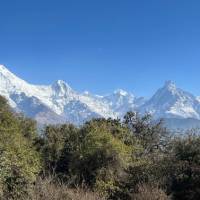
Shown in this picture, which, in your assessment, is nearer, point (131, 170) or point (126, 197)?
point (126, 197)

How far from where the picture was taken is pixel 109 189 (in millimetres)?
27109

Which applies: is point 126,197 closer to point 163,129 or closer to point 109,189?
point 109,189

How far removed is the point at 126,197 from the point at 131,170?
287 cm

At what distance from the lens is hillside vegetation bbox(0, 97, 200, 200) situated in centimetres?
2130

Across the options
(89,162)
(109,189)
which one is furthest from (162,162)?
(89,162)

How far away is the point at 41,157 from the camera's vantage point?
39062 millimetres

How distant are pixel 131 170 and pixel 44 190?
11.2 metres

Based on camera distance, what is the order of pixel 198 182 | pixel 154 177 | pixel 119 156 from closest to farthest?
pixel 198 182, pixel 154 177, pixel 119 156

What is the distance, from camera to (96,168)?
31.0 metres

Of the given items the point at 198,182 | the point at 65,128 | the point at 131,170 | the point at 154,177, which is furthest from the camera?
the point at 65,128

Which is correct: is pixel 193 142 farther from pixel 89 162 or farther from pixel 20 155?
pixel 20 155

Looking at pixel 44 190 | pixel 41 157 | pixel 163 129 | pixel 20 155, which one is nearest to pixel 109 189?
pixel 20 155

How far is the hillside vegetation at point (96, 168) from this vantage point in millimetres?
21297

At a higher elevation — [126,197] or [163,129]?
[163,129]
